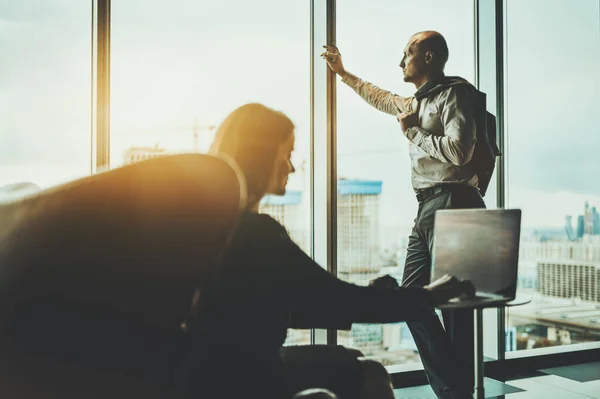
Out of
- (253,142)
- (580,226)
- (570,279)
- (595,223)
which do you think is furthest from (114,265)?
(595,223)

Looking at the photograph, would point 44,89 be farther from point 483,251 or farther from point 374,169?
point 483,251

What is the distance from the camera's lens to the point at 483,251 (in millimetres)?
1808

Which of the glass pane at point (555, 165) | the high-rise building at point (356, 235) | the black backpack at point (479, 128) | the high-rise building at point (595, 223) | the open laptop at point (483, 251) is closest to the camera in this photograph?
the open laptop at point (483, 251)

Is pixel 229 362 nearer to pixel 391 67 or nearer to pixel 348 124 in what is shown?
pixel 348 124

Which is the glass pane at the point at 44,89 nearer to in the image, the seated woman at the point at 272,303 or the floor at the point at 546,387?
the seated woman at the point at 272,303

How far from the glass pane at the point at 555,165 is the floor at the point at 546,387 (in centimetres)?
29

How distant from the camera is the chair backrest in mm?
537

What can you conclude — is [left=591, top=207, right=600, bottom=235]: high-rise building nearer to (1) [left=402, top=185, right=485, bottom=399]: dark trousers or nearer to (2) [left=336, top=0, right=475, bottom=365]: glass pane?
(2) [left=336, top=0, right=475, bottom=365]: glass pane

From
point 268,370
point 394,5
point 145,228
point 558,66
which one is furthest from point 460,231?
point 558,66

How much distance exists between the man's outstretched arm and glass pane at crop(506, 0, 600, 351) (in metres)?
1.18

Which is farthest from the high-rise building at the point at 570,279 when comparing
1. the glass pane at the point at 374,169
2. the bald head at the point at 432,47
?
the bald head at the point at 432,47

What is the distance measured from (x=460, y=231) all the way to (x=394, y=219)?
1.26 m

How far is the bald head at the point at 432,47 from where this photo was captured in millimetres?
2572

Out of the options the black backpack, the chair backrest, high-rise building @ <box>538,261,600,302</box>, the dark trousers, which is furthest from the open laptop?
high-rise building @ <box>538,261,600,302</box>
